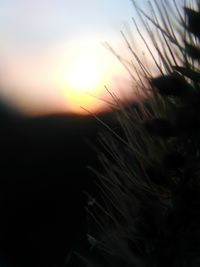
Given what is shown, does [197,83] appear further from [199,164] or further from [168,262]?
[168,262]

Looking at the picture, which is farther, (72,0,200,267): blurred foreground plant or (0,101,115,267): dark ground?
(0,101,115,267): dark ground

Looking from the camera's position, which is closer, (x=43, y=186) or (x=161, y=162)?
(x=161, y=162)

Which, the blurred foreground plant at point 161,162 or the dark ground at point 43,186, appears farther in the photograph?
the dark ground at point 43,186
